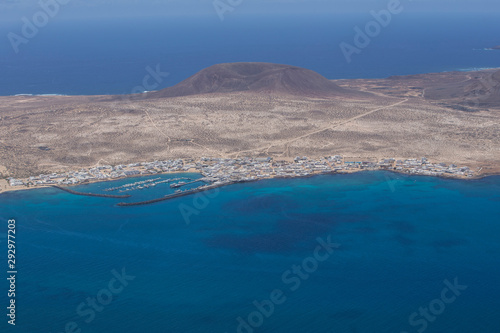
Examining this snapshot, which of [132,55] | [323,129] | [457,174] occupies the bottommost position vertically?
[457,174]

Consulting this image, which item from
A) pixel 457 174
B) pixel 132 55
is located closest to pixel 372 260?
pixel 457 174

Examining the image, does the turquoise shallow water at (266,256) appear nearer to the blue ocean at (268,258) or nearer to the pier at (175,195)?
the blue ocean at (268,258)

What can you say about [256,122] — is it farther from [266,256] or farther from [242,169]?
[266,256]

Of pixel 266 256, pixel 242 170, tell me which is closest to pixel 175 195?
pixel 242 170

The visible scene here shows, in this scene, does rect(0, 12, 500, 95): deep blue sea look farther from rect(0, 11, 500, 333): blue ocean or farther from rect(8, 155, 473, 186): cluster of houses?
rect(0, 11, 500, 333): blue ocean

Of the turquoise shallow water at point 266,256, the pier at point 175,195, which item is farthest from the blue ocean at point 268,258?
the pier at point 175,195

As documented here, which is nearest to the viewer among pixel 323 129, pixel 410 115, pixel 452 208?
pixel 452 208

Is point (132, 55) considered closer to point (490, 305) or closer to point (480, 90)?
point (480, 90)
